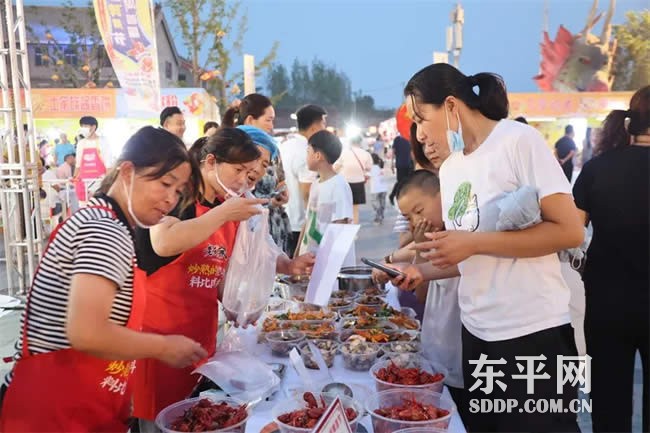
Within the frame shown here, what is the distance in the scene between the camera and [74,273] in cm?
111

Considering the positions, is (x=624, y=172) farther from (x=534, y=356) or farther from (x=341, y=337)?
(x=341, y=337)

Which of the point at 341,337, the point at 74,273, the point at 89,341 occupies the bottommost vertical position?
the point at 341,337

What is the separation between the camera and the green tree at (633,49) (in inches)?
892

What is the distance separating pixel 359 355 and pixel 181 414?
0.66 metres

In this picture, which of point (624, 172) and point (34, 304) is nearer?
point (34, 304)

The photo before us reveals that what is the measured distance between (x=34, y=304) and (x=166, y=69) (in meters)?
28.1

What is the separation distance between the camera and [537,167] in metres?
1.45

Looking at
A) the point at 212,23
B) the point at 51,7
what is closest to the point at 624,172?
the point at 212,23

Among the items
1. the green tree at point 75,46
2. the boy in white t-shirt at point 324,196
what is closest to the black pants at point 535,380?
the boy in white t-shirt at point 324,196

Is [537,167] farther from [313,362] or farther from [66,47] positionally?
[66,47]

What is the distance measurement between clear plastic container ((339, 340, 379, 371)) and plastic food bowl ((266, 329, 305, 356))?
0.22 meters

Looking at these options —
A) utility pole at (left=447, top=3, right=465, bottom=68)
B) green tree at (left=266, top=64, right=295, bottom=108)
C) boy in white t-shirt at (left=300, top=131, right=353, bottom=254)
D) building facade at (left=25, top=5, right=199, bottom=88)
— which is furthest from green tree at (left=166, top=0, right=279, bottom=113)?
green tree at (left=266, top=64, right=295, bottom=108)

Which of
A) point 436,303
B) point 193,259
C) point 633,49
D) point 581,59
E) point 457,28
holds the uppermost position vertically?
point 633,49

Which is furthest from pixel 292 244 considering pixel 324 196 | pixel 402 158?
pixel 402 158
